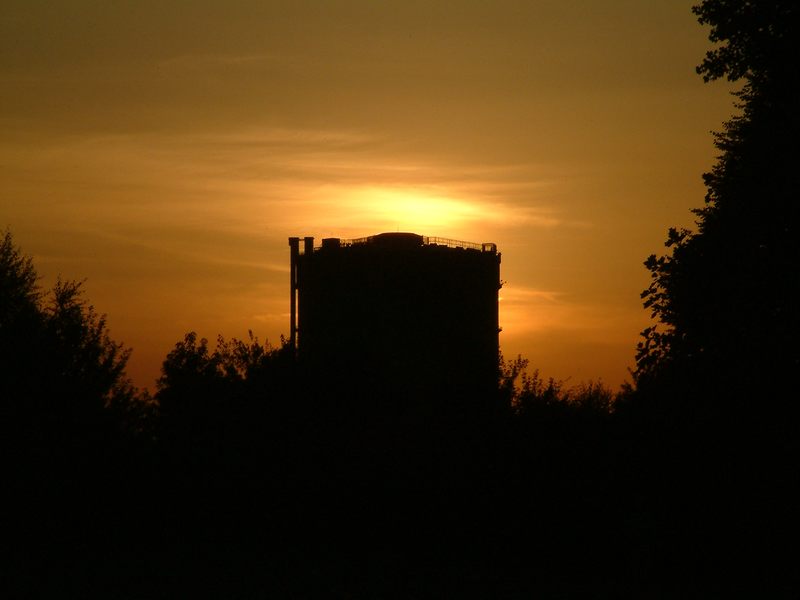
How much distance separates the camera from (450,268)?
321ft

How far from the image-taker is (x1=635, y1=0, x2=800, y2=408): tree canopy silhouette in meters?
21.0

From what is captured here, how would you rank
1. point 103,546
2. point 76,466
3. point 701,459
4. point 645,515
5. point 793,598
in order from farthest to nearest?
point 76,466
point 103,546
point 645,515
point 701,459
point 793,598

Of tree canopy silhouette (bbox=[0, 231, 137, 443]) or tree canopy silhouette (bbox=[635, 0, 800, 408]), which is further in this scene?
tree canopy silhouette (bbox=[0, 231, 137, 443])

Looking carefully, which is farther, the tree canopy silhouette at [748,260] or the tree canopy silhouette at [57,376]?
the tree canopy silhouette at [57,376]

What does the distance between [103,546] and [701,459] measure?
1577cm

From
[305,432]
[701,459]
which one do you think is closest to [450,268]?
[305,432]

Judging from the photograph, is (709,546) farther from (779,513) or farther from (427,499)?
(427,499)

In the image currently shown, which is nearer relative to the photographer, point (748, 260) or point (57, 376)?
point (748, 260)

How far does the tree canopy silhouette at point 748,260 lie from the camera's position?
68.9ft

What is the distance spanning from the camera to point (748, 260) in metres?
21.4

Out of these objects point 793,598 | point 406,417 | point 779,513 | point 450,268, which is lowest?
point 793,598

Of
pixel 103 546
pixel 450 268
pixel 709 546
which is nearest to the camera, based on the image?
pixel 709 546

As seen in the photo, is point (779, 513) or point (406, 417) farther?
point (406, 417)

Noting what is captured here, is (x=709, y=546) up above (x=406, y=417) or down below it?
below
